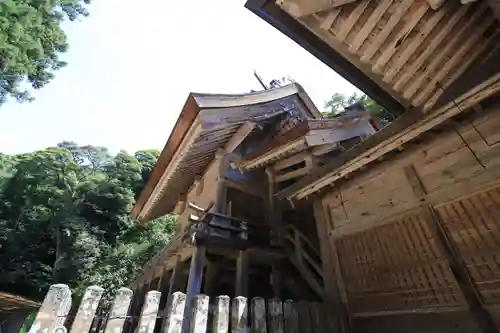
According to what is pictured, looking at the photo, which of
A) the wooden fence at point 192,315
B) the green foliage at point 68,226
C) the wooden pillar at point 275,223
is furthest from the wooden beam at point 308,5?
the green foliage at point 68,226

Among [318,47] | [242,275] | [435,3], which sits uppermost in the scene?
[318,47]

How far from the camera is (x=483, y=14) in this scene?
8.84 ft

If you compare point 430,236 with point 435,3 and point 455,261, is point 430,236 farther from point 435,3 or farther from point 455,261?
point 435,3

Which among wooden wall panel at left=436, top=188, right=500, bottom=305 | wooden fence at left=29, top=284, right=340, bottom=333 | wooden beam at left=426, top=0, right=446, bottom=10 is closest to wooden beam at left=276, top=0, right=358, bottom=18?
wooden beam at left=426, top=0, right=446, bottom=10

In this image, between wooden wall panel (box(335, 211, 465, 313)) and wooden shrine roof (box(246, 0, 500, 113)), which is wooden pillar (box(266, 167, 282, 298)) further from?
wooden shrine roof (box(246, 0, 500, 113))

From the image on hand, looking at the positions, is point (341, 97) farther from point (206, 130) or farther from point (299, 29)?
point (299, 29)

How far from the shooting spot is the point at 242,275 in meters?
6.28

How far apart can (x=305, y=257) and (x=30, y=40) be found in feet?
39.1

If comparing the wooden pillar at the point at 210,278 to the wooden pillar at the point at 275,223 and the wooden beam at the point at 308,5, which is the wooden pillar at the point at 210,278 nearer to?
the wooden pillar at the point at 275,223

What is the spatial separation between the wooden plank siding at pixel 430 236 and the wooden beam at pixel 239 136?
13.9 feet

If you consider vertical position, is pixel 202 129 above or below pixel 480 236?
above

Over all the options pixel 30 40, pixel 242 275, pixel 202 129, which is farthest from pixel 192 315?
pixel 30 40

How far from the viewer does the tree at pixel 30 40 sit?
9.45 metres

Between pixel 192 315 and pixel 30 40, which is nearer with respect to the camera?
pixel 192 315
